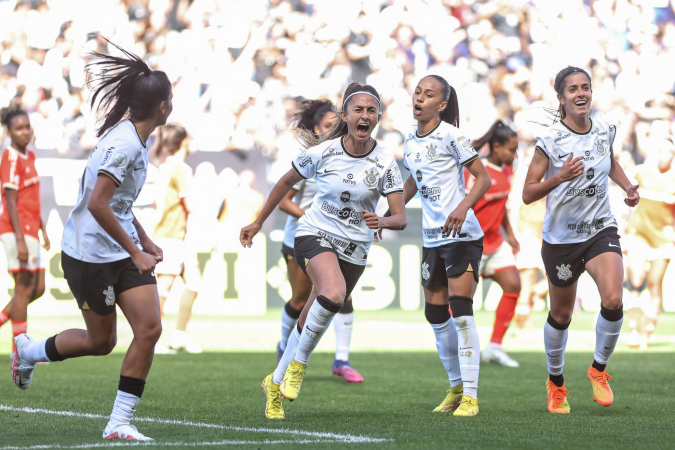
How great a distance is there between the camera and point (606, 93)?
2070cm

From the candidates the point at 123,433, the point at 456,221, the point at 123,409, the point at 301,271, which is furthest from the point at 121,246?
the point at 301,271

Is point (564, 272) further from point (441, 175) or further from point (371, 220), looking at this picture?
point (371, 220)

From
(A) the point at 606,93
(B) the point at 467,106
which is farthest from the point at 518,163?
(A) the point at 606,93

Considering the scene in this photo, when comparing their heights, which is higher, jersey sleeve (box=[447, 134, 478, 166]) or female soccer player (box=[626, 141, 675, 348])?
jersey sleeve (box=[447, 134, 478, 166])

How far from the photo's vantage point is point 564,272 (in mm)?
6371

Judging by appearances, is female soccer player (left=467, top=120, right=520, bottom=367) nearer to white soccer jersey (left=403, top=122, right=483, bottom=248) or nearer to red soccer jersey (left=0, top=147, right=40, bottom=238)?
white soccer jersey (left=403, top=122, right=483, bottom=248)

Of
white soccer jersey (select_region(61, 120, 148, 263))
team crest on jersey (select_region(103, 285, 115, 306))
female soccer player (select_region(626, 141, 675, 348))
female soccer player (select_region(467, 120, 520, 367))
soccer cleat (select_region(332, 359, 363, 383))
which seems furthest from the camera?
female soccer player (select_region(626, 141, 675, 348))

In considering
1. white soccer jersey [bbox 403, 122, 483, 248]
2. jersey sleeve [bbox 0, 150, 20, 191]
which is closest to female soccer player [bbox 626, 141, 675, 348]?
white soccer jersey [bbox 403, 122, 483, 248]

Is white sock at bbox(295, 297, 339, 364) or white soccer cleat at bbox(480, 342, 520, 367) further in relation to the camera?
white soccer cleat at bbox(480, 342, 520, 367)

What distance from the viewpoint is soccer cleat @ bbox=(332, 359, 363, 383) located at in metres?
8.52

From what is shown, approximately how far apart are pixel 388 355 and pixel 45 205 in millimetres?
8029

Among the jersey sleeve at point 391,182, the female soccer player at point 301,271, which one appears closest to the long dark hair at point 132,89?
the jersey sleeve at point 391,182

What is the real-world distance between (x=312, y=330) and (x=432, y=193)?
1.30 m

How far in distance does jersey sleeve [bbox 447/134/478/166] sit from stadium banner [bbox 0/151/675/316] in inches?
417
